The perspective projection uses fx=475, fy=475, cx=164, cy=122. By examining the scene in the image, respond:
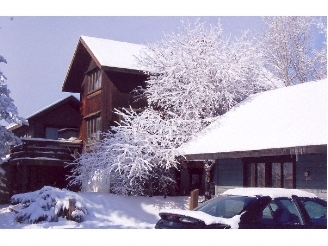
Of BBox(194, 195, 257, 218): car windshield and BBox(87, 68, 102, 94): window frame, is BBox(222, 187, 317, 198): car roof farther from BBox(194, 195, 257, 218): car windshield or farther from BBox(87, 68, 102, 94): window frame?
BBox(87, 68, 102, 94): window frame

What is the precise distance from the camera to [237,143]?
13023 millimetres

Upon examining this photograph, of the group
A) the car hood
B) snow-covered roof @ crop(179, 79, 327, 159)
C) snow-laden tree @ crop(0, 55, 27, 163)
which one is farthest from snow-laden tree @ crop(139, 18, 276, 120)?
the car hood

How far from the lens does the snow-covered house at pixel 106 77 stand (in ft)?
62.0

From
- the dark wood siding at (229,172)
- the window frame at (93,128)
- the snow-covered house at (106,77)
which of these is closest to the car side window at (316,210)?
the dark wood siding at (229,172)

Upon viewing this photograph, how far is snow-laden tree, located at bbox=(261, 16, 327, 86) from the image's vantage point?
17484 mm

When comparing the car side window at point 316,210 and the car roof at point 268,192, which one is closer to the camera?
the car roof at point 268,192

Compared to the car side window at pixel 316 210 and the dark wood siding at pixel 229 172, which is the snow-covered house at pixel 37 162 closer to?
the dark wood siding at pixel 229 172

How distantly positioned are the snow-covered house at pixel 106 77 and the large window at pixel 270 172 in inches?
280

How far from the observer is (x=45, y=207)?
14.0 m

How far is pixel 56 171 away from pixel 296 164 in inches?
449

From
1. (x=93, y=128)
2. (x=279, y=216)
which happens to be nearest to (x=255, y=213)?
(x=279, y=216)
